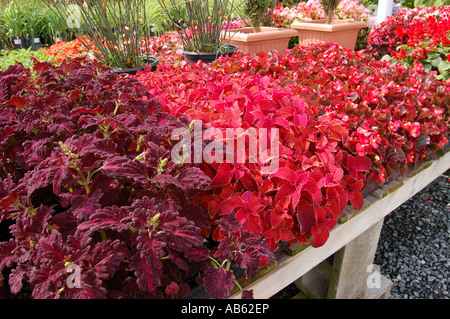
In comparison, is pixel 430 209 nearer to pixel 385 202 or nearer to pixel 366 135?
pixel 385 202

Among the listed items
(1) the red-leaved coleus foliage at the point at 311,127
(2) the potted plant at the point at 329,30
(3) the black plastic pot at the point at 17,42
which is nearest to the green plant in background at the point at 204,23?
(1) the red-leaved coleus foliage at the point at 311,127

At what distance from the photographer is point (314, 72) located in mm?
1950

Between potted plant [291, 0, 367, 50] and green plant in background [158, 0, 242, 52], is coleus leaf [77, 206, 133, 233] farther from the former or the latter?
potted plant [291, 0, 367, 50]

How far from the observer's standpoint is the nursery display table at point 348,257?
1.08 m

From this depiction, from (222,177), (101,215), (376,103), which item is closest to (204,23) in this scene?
(376,103)

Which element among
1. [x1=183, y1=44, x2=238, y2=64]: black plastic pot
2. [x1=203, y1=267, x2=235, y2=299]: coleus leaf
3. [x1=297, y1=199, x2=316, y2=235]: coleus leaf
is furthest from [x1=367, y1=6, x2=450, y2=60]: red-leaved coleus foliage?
[x1=203, y1=267, x2=235, y2=299]: coleus leaf

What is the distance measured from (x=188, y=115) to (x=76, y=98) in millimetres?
400

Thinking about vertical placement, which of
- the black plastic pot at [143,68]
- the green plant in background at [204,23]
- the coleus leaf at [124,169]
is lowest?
the coleus leaf at [124,169]

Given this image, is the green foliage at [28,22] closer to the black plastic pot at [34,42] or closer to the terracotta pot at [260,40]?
the black plastic pot at [34,42]

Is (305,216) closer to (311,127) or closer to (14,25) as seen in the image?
(311,127)

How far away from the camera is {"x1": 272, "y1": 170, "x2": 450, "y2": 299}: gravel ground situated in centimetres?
180

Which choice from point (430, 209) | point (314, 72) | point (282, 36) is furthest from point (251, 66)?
point (282, 36)

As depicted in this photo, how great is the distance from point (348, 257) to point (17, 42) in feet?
16.9

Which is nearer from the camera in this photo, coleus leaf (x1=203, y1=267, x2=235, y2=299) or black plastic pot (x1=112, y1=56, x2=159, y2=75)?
coleus leaf (x1=203, y1=267, x2=235, y2=299)
